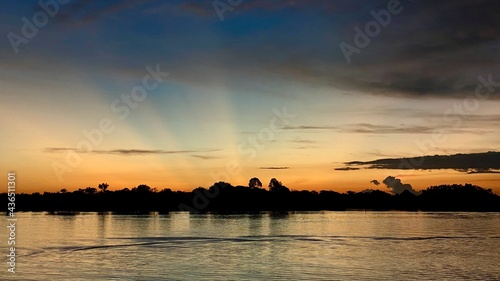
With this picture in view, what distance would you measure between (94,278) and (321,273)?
2179 centimetres

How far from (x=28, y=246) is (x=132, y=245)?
51.1ft

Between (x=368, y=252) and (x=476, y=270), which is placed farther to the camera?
(x=368, y=252)

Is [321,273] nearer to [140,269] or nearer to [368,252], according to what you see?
[140,269]

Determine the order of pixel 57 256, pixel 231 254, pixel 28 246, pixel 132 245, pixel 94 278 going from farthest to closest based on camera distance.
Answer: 1. pixel 132 245
2. pixel 28 246
3. pixel 231 254
4. pixel 57 256
5. pixel 94 278

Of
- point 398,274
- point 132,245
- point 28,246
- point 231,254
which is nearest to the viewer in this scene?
point 398,274

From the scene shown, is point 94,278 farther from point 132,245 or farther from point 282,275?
point 132,245

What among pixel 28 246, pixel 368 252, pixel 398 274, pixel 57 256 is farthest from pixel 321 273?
pixel 28 246

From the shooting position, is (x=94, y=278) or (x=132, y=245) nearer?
(x=94, y=278)

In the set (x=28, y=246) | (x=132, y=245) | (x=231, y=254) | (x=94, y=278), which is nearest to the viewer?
(x=94, y=278)

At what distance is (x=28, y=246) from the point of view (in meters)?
84.1

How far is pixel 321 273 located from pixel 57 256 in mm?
34353

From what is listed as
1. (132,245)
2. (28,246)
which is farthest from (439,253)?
(28,246)

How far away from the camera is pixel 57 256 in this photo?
70.1 m

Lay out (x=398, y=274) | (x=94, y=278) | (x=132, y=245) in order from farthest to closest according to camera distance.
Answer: (x=132, y=245) → (x=398, y=274) → (x=94, y=278)
